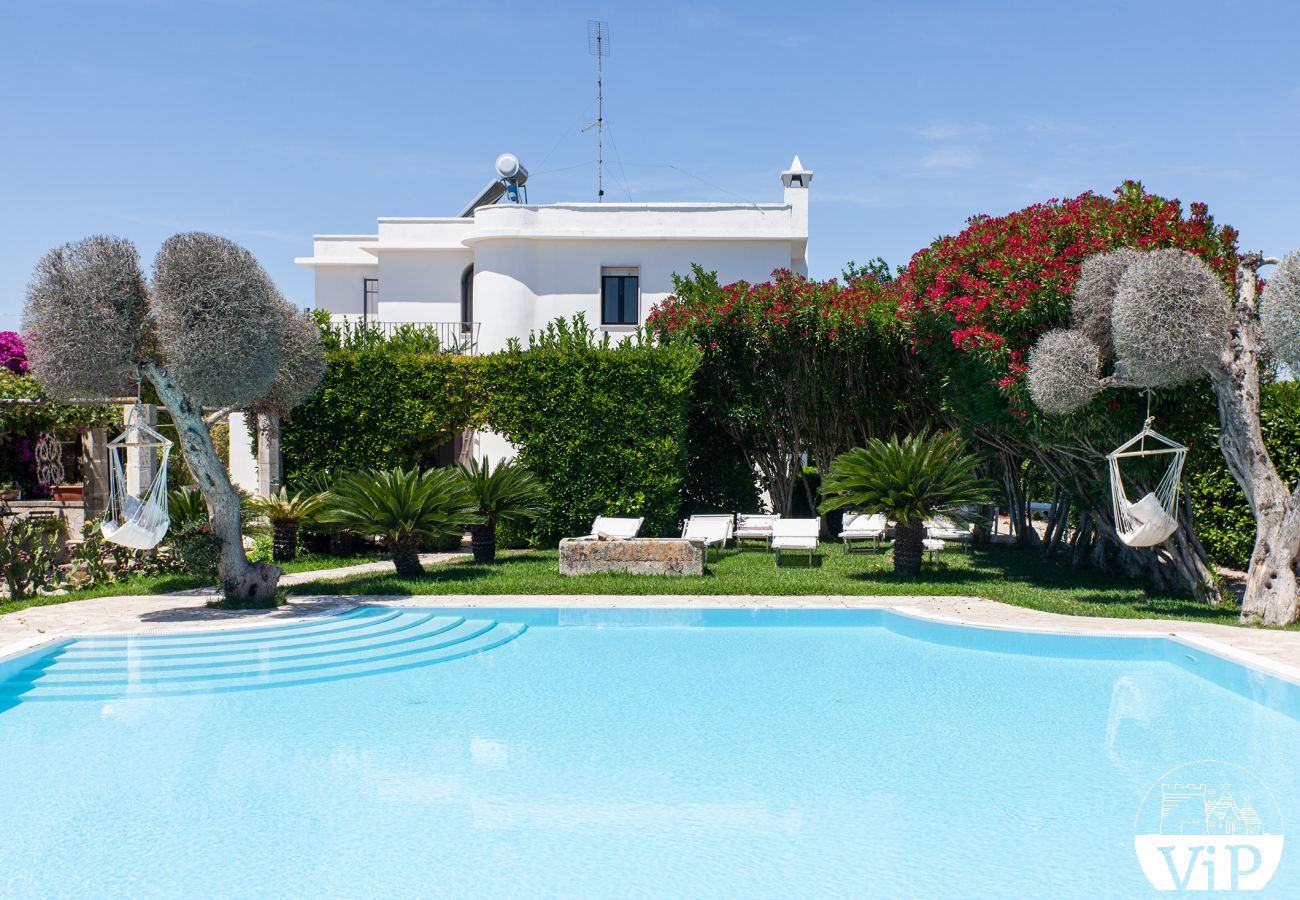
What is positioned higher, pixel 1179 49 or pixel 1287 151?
pixel 1179 49

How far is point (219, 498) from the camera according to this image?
37.8 ft

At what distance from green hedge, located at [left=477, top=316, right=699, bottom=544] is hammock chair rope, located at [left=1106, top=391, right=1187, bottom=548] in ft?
26.3

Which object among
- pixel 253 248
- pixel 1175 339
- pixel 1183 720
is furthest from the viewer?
pixel 253 248

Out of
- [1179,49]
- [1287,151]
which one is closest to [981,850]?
[1287,151]

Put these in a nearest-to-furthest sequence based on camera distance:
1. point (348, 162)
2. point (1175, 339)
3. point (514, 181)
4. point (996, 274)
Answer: point (1175, 339)
point (996, 274)
point (348, 162)
point (514, 181)

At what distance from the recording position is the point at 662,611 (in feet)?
38.8

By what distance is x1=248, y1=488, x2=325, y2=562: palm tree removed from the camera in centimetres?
1550

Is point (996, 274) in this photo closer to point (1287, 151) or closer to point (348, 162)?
point (1287, 151)

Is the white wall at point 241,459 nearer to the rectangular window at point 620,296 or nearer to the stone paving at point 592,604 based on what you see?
the stone paving at point 592,604

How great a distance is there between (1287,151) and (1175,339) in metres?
5.22

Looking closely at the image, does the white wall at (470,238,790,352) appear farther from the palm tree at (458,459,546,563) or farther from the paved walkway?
the paved walkway

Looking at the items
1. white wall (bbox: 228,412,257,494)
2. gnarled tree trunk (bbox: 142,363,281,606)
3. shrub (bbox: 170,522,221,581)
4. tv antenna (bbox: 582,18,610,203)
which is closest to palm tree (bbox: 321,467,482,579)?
gnarled tree trunk (bbox: 142,363,281,606)

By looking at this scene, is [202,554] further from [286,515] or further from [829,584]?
[829,584]

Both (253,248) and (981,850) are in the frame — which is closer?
(981,850)
